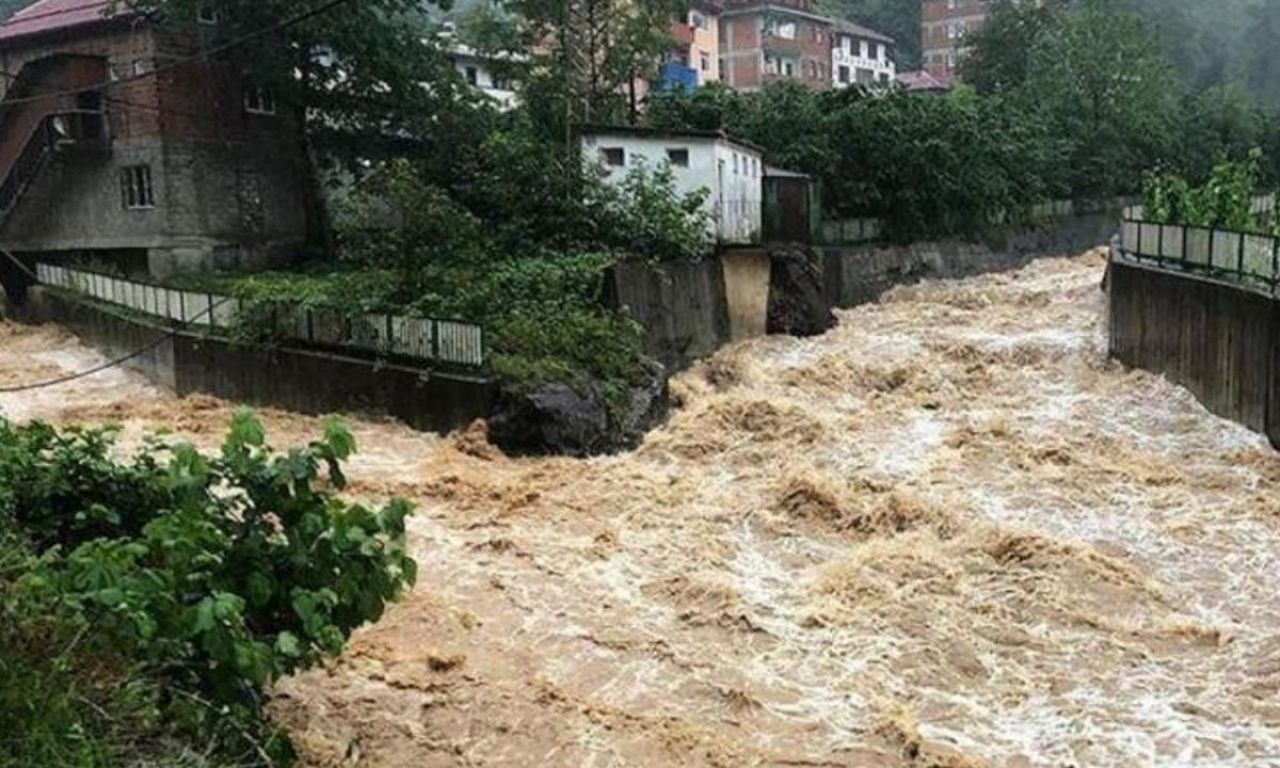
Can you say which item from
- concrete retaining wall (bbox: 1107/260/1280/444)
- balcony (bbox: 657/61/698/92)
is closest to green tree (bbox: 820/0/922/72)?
balcony (bbox: 657/61/698/92)

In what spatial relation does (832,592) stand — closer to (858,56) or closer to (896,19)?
(858,56)

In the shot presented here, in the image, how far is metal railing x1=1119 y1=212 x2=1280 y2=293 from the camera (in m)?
16.8

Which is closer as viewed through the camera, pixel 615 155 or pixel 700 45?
pixel 615 155

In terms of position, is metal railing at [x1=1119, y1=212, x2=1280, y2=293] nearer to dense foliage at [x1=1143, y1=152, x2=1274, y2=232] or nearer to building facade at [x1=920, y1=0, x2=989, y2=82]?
dense foliage at [x1=1143, y1=152, x2=1274, y2=232]

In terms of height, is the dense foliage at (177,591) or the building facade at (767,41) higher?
the building facade at (767,41)

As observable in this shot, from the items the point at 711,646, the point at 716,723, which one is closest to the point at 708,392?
the point at 711,646

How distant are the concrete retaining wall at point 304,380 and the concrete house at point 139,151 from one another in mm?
5981

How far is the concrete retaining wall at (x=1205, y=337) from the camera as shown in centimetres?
1587

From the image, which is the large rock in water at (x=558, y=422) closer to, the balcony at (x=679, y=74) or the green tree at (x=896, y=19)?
the balcony at (x=679, y=74)

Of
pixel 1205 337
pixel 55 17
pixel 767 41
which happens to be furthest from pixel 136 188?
pixel 767 41

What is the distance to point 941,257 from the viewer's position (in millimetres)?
36125

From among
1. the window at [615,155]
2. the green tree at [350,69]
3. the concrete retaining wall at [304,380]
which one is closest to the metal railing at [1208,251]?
the window at [615,155]

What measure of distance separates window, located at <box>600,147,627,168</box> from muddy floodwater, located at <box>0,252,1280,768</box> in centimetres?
828

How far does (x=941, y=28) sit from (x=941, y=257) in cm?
5502
